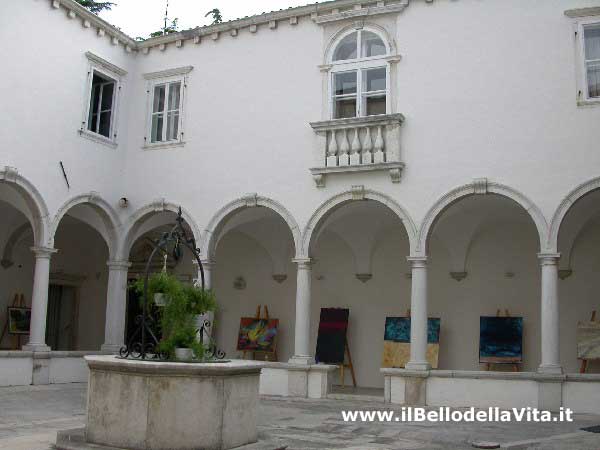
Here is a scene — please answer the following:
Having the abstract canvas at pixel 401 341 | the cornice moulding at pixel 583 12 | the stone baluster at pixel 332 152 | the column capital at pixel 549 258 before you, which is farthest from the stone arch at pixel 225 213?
→ the cornice moulding at pixel 583 12

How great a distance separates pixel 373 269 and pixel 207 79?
18.4 feet

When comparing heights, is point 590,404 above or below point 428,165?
below

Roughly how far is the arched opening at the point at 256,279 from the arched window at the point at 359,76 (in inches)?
128

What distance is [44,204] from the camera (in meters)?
14.1

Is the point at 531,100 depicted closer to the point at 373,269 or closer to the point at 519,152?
the point at 519,152

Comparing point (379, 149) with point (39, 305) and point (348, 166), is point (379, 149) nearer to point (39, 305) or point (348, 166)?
point (348, 166)

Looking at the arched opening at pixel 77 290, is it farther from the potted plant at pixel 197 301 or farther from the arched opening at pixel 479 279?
the potted plant at pixel 197 301

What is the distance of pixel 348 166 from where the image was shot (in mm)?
13609

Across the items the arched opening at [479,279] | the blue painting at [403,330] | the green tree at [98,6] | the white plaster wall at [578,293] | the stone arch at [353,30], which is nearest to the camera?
the stone arch at [353,30]

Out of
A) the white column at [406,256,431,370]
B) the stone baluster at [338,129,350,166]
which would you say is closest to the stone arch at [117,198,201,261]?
the stone baluster at [338,129,350,166]

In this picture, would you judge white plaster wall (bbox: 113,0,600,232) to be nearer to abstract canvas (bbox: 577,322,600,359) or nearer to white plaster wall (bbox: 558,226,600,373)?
white plaster wall (bbox: 558,226,600,373)

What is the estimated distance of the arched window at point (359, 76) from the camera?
45.7 ft

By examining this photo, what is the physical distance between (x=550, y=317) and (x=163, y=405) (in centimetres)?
753

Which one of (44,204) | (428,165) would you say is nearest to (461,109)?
(428,165)
